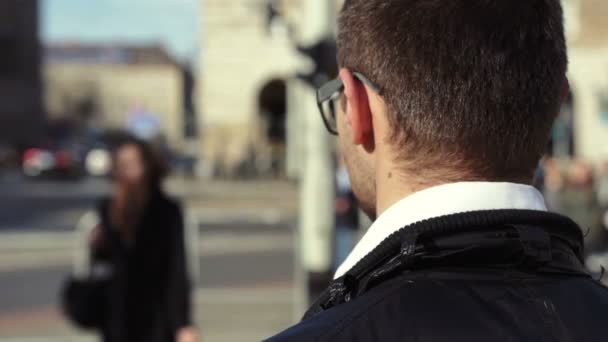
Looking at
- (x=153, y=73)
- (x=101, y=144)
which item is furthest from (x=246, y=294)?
(x=153, y=73)

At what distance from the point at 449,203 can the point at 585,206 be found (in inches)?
442

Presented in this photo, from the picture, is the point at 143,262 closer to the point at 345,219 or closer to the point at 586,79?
the point at 345,219

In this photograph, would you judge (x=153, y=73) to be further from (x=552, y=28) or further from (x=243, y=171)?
(x=552, y=28)

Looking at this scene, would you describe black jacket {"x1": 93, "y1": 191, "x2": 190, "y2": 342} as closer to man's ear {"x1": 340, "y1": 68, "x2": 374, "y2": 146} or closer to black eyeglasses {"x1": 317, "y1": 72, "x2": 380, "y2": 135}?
black eyeglasses {"x1": 317, "y1": 72, "x2": 380, "y2": 135}

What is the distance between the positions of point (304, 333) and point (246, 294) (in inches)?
452

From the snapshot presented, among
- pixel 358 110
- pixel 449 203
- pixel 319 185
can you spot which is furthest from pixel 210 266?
pixel 449 203

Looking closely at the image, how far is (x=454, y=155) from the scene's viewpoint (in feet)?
6.16

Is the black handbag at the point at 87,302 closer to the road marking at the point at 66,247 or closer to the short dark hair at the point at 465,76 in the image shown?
the short dark hair at the point at 465,76

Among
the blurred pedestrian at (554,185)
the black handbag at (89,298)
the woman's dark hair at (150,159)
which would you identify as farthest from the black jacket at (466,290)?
the blurred pedestrian at (554,185)

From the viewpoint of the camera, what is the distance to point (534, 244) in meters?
1.79

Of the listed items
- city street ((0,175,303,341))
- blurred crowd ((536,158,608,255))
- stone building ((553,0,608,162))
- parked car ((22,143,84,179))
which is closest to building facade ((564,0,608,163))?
stone building ((553,0,608,162))

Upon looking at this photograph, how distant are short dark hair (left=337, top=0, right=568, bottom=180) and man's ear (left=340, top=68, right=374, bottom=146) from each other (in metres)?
0.04

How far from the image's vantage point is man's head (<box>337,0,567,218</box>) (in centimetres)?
185

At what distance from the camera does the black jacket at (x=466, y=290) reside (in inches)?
66.6
